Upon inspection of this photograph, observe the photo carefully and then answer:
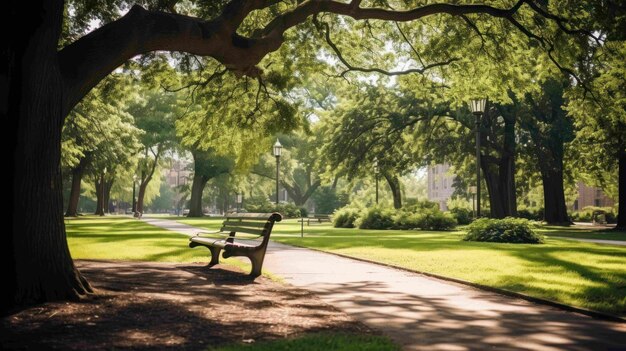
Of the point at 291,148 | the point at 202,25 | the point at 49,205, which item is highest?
the point at 291,148

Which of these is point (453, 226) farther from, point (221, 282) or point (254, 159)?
point (221, 282)

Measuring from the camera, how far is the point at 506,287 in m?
9.55

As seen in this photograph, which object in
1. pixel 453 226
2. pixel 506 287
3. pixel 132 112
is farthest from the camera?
pixel 132 112

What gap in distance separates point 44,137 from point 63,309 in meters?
2.11

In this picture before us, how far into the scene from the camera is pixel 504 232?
71.8 feet

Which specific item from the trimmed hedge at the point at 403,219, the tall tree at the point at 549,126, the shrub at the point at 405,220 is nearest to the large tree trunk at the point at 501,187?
the tall tree at the point at 549,126

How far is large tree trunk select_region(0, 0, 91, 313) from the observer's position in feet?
22.6

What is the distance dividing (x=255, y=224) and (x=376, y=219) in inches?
990

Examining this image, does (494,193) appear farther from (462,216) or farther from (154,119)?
(154,119)

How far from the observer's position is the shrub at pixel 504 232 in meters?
21.5

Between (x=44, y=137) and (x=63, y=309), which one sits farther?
(x=44, y=137)

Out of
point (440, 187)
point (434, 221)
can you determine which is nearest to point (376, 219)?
point (434, 221)

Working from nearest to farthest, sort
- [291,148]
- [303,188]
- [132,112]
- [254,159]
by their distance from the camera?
[254,159], [132,112], [291,148], [303,188]

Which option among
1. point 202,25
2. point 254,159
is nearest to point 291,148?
point 254,159
